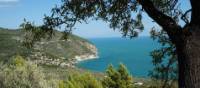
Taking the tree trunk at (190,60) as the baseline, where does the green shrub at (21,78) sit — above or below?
below

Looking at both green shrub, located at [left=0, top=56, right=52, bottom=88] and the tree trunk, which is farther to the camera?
green shrub, located at [left=0, top=56, right=52, bottom=88]

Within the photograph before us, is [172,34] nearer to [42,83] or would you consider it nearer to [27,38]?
[27,38]

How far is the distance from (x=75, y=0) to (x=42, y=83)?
13.6 meters

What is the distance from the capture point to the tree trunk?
6762 mm

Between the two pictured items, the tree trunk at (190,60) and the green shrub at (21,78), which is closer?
the tree trunk at (190,60)

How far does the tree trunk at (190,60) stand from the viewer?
22.2 feet

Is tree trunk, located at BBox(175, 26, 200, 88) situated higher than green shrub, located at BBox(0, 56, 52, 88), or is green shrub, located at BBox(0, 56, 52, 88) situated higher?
tree trunk, located at BBox(175, 26, 200, 88)

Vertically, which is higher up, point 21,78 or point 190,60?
point 190,60

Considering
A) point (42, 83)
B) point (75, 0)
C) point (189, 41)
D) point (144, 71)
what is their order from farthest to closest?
point (144, 71) → point (42, 83) → point (75, 0) → point (189, 41)

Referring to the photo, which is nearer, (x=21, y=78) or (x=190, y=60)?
(x=190, y=60)

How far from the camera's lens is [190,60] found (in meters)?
6.82

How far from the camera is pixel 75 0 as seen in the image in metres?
7.64

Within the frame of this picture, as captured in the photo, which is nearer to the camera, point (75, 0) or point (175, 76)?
point (75, 0)

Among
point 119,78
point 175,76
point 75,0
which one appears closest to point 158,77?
point 175,76
